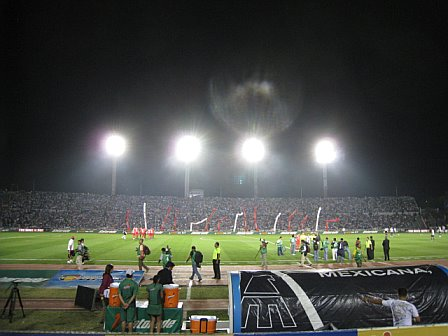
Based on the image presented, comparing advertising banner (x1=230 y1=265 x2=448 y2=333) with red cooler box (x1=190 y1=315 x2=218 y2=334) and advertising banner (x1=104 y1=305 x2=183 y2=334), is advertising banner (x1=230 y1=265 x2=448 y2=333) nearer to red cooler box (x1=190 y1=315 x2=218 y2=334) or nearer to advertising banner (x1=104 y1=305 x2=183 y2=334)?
red cooler box (x1=190 y1=315 x2=218 y2=334)

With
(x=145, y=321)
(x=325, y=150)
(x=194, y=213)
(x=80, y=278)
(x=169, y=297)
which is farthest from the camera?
(x=325, y=150)

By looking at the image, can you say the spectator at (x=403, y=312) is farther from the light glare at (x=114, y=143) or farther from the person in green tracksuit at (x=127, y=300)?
the light glare at (x=114, y=143)

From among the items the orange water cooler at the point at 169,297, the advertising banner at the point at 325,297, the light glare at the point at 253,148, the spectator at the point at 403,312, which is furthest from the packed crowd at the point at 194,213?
the spectator at the point at 403,312

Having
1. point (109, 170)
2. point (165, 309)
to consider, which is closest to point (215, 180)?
point (109, 170)

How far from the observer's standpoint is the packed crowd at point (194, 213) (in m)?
60.2

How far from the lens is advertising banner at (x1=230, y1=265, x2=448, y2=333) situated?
826 centimetres

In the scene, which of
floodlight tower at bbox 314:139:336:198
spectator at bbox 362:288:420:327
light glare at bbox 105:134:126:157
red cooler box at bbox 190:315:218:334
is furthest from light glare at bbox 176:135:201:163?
spectator at bbox 362:288:420:327

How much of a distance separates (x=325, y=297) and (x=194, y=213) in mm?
56655

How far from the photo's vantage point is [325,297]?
8.66m

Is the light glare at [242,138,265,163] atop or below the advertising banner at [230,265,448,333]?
atop

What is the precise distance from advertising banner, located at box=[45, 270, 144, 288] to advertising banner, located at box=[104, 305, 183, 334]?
21.6ft

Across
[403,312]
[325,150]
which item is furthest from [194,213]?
[403,312]

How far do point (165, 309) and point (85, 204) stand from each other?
6032 centimetres

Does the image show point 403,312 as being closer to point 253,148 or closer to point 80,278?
point 80,278
